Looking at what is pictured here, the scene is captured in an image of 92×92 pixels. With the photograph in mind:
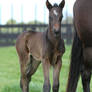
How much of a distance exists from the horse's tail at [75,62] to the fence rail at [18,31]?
13.5 m

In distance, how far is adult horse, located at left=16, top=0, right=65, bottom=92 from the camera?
524 cm

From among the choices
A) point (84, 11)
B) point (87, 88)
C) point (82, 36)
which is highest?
point (84, 11)

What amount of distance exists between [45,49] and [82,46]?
1.52 meters

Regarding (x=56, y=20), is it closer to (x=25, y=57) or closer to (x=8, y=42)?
(x=25, y=57)

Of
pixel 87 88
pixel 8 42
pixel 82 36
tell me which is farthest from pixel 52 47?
pixel 8 42

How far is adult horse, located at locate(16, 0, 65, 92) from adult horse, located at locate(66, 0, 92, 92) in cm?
99

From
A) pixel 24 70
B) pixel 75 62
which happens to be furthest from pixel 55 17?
pixel 24 70

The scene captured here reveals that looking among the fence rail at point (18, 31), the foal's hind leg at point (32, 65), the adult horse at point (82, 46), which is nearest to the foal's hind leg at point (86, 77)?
the adult horse at point (82, 46)

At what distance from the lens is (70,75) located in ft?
14.1

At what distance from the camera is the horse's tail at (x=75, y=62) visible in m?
4.16

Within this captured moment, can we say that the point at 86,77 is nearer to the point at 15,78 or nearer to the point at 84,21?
the point at 84,21

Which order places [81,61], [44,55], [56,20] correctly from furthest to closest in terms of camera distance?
1. [44,55]
2. [56,20]
3. [81,61]

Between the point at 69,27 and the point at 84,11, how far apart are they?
14.3 metres

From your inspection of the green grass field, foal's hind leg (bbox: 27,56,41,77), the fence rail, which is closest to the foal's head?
the green grass field
